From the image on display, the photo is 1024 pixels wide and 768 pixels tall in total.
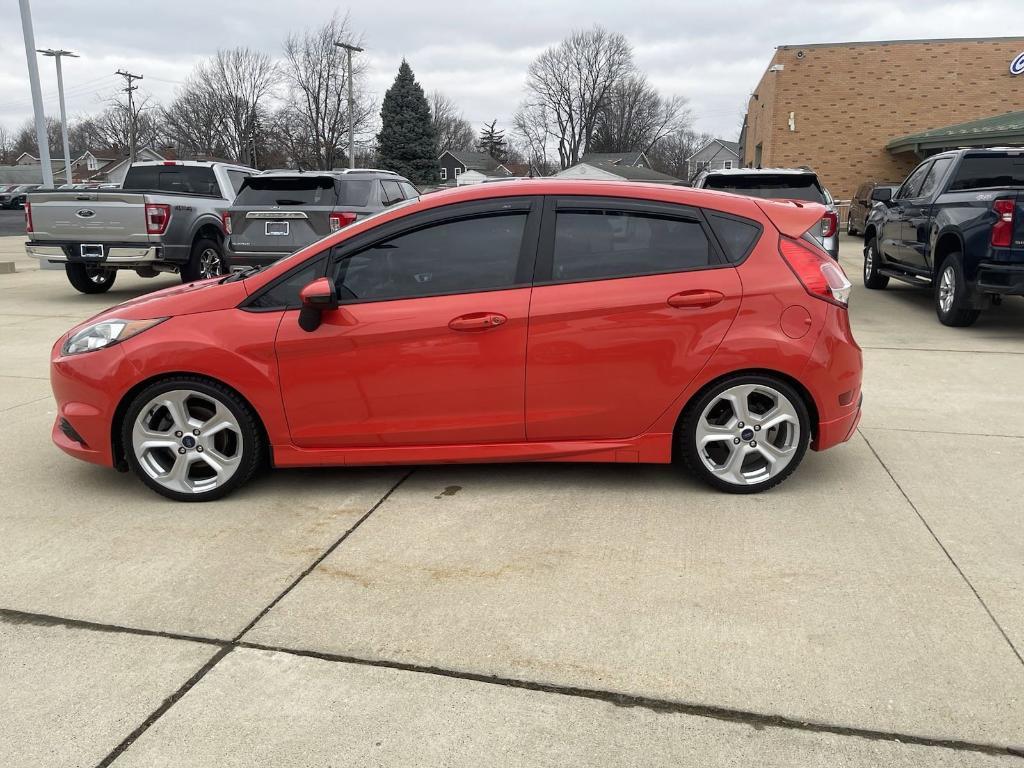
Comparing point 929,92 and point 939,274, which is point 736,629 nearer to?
point 939,274

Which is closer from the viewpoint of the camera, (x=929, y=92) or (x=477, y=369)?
(x=477, y=369)

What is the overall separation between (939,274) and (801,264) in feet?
20.4

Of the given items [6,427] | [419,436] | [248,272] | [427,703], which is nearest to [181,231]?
[6,427]

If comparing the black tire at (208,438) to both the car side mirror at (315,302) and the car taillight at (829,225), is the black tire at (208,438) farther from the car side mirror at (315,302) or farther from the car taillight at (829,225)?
the car taillight at (829,225)

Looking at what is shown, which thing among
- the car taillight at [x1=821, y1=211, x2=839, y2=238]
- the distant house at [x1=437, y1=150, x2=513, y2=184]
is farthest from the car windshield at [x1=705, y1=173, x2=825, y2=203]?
the distant house at [x1=437, y1=150, x2=513, y2=184]

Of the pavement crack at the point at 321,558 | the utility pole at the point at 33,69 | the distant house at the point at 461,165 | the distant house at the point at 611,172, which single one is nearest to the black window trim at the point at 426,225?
the pavement crack at the point at 321,558

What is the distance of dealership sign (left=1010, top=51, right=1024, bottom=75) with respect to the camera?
26141 mm

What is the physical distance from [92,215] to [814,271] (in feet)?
32.2

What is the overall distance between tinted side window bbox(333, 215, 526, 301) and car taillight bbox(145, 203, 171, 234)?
774 centimetres

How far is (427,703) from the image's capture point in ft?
8.66

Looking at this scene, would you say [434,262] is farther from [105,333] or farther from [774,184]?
[774,184]

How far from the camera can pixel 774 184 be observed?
988 cm

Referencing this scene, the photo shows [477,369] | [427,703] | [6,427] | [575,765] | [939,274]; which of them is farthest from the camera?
[939,274]

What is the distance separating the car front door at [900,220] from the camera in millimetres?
10492
